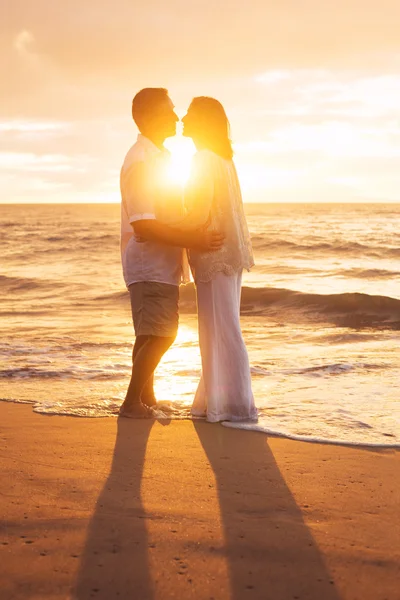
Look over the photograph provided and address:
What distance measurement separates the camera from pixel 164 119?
4.81 meters

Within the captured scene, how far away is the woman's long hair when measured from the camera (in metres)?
4.72

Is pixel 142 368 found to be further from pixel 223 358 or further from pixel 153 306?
pixel 223 358

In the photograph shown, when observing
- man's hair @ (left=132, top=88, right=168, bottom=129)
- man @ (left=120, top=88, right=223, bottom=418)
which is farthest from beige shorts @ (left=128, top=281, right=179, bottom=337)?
man's hair @ (left=132, top=88, right=168, bottom=129)

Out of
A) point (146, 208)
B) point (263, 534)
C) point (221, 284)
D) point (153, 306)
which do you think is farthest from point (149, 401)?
point (263, 534)

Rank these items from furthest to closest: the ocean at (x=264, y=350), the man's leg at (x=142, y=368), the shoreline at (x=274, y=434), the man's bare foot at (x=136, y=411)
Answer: the ocean at (x=264, y=350) < the man's bare foot at (x=136, y=411) < the man's leg at (x=142, y=368) < the shoreline at (x=274, y=434)

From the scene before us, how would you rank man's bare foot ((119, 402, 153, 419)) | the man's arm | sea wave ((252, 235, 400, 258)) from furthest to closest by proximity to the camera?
sea wave ((252, 235, 400, 258)), man's bare foot ((119, 402, 153, 419)), the man's arm

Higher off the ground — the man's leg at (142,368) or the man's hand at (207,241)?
the man's hand at (207,241)

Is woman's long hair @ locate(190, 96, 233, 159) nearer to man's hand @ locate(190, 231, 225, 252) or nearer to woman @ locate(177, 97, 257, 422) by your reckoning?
woman @ locate(177, 97, 257, 422)

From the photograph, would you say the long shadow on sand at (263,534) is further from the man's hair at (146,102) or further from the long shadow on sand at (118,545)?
the man's hair at (146,102)

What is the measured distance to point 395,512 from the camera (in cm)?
327

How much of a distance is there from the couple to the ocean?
389 mm

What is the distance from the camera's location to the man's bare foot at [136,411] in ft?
16.4

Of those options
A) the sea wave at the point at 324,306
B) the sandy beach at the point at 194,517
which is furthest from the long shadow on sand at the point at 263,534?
the sea wave at the point at 324,306

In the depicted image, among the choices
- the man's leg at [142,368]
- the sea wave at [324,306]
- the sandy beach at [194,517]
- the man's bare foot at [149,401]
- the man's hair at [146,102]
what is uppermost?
the man's hair at [146,102]
